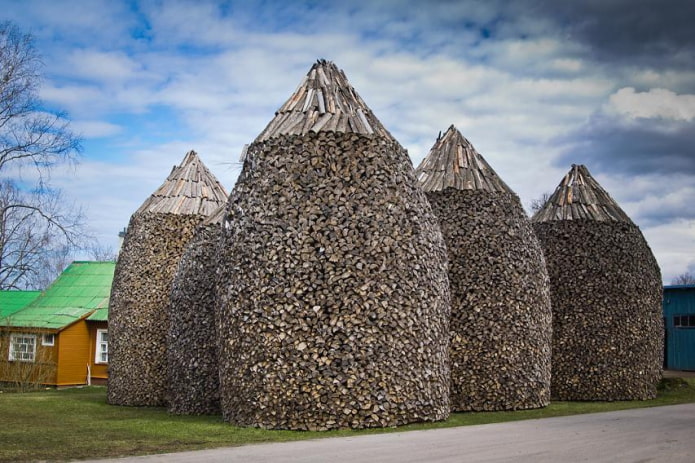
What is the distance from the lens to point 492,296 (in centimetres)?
1482

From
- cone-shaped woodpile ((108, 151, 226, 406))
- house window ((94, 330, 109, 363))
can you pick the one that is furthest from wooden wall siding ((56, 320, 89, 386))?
cone-shaped woodpile ((108, 151, 226, 406))

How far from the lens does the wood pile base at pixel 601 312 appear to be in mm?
17281

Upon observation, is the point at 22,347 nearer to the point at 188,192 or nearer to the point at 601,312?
the point at 188,192

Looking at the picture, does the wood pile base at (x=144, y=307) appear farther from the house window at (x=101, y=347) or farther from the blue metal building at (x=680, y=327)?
the blue metal building at (x=680, y=327)

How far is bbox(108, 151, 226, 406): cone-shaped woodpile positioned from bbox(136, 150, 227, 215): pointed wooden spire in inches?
0.9

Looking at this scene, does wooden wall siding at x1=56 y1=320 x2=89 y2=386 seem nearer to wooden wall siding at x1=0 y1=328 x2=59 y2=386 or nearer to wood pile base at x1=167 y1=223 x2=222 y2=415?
wooden wall siding at x1=0 y1=328 x2=59 y2=386

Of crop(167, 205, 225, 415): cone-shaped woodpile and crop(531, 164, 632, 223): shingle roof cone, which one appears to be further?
crop(531, 164, 632, 223): shingle roof cone

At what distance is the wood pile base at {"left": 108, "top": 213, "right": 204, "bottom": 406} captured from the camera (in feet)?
55.1

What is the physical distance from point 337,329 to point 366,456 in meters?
2.89

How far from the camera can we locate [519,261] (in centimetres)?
1512

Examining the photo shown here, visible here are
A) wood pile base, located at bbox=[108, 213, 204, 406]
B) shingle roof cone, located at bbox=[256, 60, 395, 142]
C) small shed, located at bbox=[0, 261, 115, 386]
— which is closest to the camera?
shingle roof cone, located at bbox=[256, 60, 395, 142]

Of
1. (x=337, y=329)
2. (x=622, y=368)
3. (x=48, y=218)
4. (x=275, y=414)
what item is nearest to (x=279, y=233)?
(x=337, y=329)

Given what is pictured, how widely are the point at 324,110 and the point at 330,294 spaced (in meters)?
3.43

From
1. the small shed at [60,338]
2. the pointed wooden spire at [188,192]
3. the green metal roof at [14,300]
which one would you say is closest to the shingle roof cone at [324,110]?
the pointed wooden spire at [188,192]
